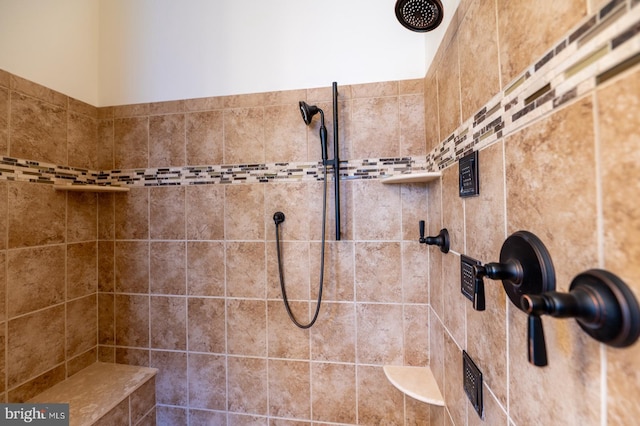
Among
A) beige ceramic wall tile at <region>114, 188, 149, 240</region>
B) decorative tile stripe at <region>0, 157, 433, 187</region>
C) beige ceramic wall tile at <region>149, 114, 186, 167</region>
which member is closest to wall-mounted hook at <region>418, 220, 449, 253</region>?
decorative tile stripe at <region>0, 157, 433, 187</region>

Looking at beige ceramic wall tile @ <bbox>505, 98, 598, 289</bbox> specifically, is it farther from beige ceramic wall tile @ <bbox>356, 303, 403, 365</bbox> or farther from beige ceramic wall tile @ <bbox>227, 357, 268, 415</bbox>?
beige ceramic wall tile @ <bbox>227, 357, 268, 415</bbox>

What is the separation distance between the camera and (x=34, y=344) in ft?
3.80

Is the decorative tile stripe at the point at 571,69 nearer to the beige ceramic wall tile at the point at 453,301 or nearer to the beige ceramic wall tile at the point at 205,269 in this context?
the beige ceramic wall tile at the point at 453,301

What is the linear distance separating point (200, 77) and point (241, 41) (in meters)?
0.31

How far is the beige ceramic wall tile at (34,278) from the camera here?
1.09 m

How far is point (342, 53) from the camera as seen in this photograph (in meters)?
1.26

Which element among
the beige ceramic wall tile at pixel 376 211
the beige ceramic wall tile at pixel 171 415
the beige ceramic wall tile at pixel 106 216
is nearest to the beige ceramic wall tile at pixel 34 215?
the beige ceramic wall tile at pixel 106 216

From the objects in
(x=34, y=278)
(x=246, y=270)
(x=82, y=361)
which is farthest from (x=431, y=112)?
(x=82, y=361)

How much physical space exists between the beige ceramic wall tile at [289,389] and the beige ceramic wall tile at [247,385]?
0.04 metres

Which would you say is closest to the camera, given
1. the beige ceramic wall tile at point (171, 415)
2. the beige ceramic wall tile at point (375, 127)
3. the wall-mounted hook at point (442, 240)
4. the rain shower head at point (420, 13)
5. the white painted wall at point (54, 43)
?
the rain shower head at point (420, 13)

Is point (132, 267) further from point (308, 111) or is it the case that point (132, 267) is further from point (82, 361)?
point (308, 111)

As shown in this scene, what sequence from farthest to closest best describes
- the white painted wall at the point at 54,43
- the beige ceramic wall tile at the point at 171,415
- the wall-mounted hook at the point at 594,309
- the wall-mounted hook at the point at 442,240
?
the beige ceramic wall tile at the point at 171,415, the white painted wall at the point at 54,43, the wall-mounted hook at the point at 442,240, the wall-mounted hook at the point at 594,309

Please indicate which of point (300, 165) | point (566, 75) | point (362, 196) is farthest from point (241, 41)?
point (566, 75)

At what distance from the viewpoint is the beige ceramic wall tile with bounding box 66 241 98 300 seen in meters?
1.31
